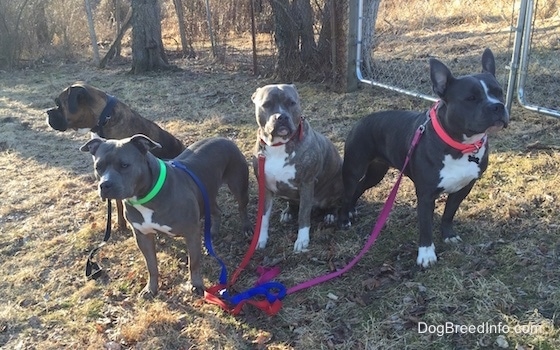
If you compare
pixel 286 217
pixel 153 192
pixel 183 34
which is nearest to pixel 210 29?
pixel 183 34

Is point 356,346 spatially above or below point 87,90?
below

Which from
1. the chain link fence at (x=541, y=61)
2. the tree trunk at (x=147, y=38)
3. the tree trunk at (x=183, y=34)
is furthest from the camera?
the tree trunk at (x=183, y=34)

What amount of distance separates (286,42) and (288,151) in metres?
5.98

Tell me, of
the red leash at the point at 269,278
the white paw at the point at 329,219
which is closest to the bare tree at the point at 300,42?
the white paw at the point at 329,219

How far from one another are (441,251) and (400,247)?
0.35 m

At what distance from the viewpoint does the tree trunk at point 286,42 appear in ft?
31.9

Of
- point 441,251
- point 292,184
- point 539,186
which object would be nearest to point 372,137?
point 292,184

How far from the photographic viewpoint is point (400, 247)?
458 centimetres

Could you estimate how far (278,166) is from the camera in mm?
4566

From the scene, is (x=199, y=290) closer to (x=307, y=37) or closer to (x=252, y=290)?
(x=252, y=290)

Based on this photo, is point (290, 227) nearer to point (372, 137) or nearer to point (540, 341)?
point (372, 137)

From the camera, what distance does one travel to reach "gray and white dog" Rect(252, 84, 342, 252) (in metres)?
4.45

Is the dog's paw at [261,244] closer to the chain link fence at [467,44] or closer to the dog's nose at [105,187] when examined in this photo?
the dog's nose at [105,187]

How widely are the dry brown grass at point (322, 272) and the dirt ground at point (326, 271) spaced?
0.5 inches
